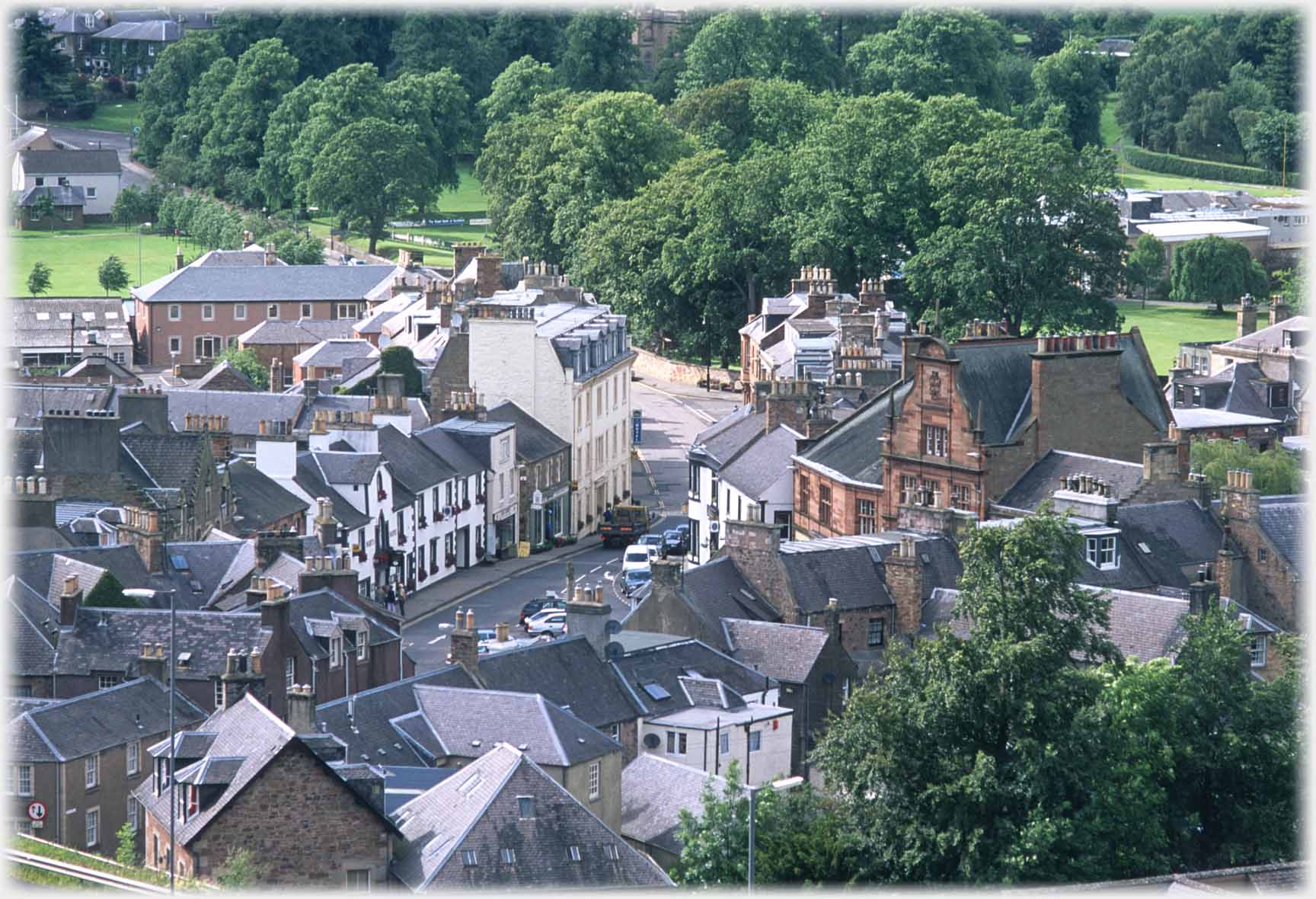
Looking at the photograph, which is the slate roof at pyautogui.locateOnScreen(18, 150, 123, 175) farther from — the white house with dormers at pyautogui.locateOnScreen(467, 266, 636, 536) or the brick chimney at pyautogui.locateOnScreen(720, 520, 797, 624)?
the brick chimney at pyautogui.locateOnScreen(720, 520, 797, 624)

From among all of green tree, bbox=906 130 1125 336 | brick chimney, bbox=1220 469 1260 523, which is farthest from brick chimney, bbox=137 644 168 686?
green tree, bbox=906 130 1125 336

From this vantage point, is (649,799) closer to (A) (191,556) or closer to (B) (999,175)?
(A) (191,556)

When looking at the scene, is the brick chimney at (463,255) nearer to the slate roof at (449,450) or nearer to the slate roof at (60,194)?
the slate roof at (449,450)

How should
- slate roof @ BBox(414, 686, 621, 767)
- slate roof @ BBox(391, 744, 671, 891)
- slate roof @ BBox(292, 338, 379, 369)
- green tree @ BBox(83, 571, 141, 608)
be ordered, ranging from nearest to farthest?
1. slate roof @ BBox(391, 744, 671, 891)
2. slate roof @ BBox(414, 686, 621, 767)
3. green tree @ BBox(83, 571, 141, 608)
4. slate roof @ BBox(292, 338, 379, 369)

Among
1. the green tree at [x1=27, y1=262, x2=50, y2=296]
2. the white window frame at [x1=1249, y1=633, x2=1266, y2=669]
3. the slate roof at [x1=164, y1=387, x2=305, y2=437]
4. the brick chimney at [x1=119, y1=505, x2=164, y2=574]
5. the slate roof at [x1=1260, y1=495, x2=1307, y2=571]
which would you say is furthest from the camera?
the green tree at [x1=27, y1=262, x2=50, y2=296]

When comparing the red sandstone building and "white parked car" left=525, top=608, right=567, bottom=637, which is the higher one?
the red sandstone building

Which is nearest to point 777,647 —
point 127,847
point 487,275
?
point 127,847
